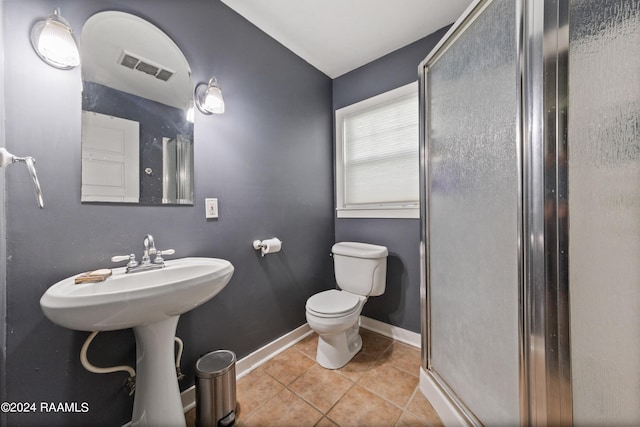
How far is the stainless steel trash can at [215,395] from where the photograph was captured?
101cm

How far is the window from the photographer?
66.9 inches

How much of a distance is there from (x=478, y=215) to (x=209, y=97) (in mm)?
1458

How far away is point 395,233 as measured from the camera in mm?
1756

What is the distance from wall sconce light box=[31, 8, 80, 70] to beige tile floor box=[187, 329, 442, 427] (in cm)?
168

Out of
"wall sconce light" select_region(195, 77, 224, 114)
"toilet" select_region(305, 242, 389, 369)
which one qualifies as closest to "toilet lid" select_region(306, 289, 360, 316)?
"toilet" select_region(305, 242, 389, 369)

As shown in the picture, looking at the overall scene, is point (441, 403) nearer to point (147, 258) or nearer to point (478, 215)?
point (478, 215)

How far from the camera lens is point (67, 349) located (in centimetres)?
85

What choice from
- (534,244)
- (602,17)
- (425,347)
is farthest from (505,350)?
(602,17)

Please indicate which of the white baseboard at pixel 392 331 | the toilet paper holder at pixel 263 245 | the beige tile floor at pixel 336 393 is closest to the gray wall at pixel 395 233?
the white baseboard at pixel 392 331

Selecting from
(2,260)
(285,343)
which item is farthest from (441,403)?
(2,260)

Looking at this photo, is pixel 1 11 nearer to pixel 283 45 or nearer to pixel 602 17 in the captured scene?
pixel 283 45

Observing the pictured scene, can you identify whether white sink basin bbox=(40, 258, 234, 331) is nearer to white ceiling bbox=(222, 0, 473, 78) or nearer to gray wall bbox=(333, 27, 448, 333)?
gray wall bbox=(333, 27, 448, 333)

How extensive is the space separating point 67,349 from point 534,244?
5.54ft

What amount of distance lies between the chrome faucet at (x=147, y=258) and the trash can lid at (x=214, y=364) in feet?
Answer: 1.76
